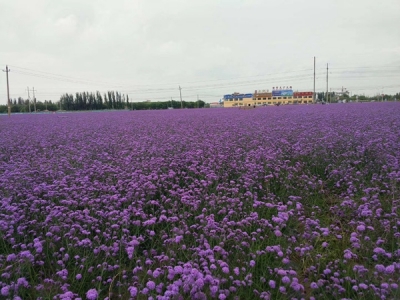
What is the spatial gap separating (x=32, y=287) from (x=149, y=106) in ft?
227

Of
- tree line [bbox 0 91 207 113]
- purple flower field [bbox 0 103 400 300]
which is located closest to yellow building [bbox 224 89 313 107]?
tree line [bbox 0 91 207 113]

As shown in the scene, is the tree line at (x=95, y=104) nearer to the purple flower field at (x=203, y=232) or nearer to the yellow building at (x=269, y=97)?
the yellow building at (x=269, y=97)

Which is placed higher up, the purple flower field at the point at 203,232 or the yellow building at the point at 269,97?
the yellow building at the point at 269,97

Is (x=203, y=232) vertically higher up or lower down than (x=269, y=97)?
lower down

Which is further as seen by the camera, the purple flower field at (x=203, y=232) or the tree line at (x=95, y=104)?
the tree line at (x=95, y=104)

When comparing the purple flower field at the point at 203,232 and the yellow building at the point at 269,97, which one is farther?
the yellow building at the point at 269,97

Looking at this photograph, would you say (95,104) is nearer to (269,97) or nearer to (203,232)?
(269,97)

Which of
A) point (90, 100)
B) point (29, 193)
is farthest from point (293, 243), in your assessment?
point (90, 100)

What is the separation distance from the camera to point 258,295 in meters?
1.98

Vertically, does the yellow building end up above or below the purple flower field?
above

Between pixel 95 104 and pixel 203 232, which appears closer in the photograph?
pixel 203 232

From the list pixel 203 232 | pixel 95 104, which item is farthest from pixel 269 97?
pixel 203 232

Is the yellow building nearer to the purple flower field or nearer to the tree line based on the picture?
the tree line

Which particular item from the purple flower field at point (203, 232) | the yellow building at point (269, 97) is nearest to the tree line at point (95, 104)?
the yellow building at point (269, 97)
